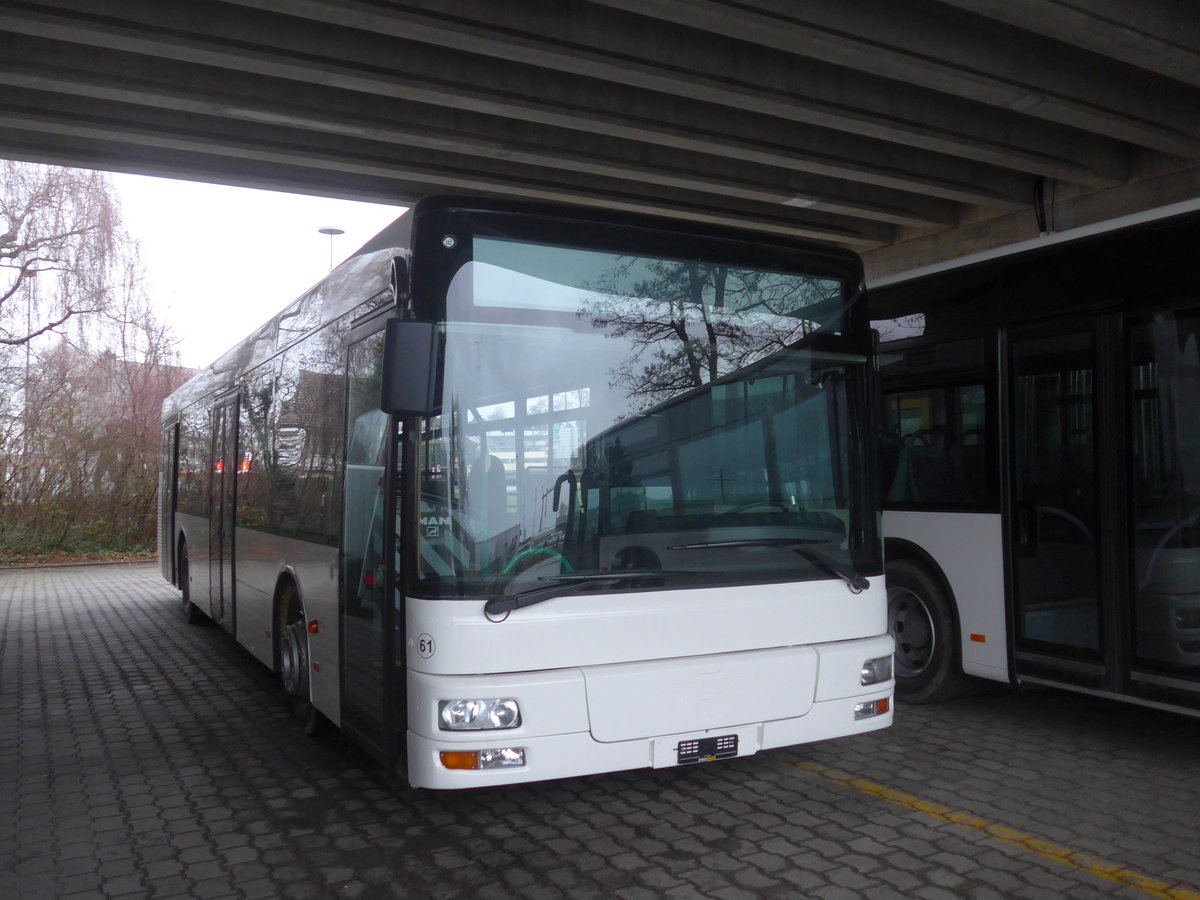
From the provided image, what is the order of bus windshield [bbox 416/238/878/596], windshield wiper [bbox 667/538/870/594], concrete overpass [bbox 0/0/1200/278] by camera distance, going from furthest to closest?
concrete overpass [bbox 0/0/1200/278] < windshield wiper [bbox 667/538/870/594] < bus windshield [bbox 416/238/878/596]

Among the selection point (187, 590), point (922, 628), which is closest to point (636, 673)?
point (922, 628)

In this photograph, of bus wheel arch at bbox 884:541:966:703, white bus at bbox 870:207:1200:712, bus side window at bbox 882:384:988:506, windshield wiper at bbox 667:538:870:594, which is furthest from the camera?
bus wheel arch at bbox 884:541:966:703

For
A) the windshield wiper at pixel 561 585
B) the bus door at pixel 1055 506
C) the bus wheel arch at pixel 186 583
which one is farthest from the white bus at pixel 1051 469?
→ the bus wheel arch at pixel 186 583

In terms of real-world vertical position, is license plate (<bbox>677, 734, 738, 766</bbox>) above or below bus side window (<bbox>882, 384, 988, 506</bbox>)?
below

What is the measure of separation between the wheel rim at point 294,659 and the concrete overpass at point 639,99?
13.1ft

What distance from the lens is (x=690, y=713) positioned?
4.71 meters

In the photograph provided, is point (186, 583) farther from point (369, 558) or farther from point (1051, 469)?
point (1051, 469)

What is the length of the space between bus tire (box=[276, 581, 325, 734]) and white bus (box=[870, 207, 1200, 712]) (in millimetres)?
4312

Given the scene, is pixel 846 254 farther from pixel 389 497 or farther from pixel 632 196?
pixel 632 196

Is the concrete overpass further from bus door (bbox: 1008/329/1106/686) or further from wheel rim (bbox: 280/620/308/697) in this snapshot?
wheel rim (bbox: 280/620/308/697)

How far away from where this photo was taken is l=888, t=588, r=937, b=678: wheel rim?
24.3ft

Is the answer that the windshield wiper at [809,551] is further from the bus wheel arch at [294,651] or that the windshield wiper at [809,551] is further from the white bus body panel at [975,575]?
the bus wheel arch at [294,651]

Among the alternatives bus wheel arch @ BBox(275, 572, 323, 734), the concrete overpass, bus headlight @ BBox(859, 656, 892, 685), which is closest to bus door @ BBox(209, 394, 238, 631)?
bus wheel arch @ BBox(275, 572, 323, 734)

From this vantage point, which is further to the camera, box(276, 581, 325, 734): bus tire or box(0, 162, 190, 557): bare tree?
box(0, 162, 190, 557): bare tree
